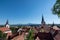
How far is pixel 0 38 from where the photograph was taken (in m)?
37.6

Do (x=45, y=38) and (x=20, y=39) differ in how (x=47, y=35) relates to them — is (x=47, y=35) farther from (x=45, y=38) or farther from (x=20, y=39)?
(x=20, y=39)

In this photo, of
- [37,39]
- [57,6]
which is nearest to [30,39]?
[37,39]

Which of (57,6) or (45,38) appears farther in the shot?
(45,38)

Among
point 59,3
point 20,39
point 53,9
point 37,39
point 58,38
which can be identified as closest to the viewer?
point 59,3

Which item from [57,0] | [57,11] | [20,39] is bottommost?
[20,39]

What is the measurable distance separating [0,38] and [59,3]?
2746 cm

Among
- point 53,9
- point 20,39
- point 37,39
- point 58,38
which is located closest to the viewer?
point 53,9

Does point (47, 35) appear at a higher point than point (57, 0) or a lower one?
lower

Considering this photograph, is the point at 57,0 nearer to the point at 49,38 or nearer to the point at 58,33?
the point at 58,33

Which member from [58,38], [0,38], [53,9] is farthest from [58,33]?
[0,38]

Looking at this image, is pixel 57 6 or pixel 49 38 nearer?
pixel 57 6

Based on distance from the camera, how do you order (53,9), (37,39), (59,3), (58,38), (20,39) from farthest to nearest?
(20,39)
(37,39)
(58,38)
(53,9)
(59,3)

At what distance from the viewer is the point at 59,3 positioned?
13.2 m

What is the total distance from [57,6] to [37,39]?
56.2ft
